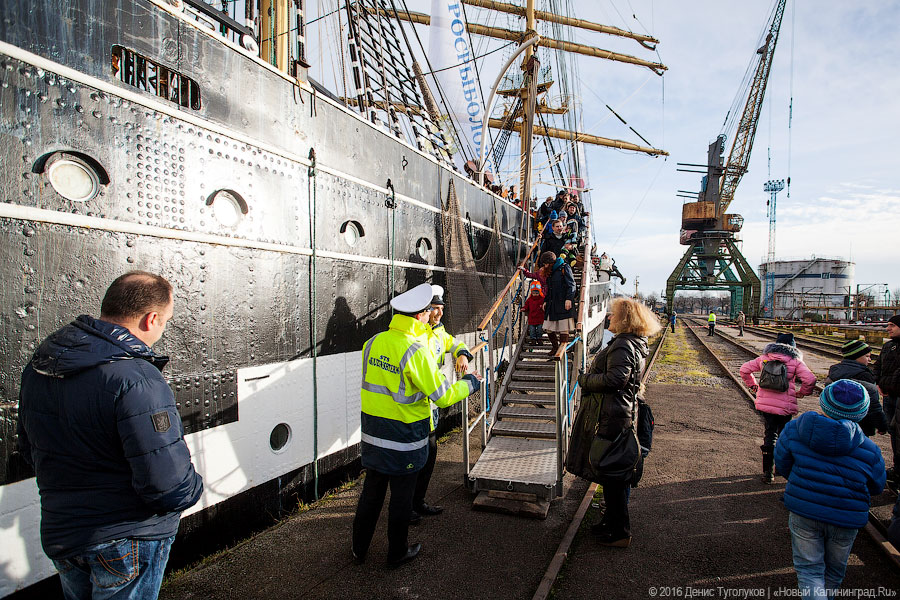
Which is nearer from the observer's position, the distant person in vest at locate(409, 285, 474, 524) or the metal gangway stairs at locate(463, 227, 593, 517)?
the distant person in vest at locate(409, 285, 474, 524)

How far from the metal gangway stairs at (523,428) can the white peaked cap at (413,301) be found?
1.39 meters

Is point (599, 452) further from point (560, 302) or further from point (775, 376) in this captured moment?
point (560, 302)

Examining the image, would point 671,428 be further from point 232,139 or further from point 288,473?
point 232,139

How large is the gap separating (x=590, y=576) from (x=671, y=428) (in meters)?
4.28

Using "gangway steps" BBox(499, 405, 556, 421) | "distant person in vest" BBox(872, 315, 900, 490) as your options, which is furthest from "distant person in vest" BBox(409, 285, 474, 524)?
"distant person in vest" BBox(872, 315, 900, 490)

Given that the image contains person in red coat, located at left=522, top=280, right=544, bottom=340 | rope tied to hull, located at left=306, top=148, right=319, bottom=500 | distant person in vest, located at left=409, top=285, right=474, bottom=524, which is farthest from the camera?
person in red coat, located at left=522, top=280, right=544, bottom=340

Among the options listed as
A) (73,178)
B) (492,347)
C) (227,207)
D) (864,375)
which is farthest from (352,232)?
(864,375)

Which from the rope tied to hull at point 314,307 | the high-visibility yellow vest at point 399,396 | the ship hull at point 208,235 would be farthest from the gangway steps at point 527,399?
the high-visibility yellow vest at point 399,396

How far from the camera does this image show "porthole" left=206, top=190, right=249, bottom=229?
11.9 feet

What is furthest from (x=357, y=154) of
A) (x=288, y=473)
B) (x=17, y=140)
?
(x=288, y=473)

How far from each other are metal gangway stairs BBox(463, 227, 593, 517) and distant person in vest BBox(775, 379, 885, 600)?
189cm

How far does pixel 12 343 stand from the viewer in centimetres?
253

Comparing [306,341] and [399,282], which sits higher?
[399,282]

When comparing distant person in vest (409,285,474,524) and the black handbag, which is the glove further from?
the black handbag
